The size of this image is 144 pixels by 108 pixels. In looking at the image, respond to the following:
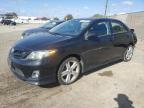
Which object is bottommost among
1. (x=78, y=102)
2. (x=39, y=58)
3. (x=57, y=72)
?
(x=78, y=102)

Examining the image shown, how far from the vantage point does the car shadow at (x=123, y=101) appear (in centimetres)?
429

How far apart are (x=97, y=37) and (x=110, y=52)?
0.88 metres

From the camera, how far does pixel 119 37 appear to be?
6.88 m

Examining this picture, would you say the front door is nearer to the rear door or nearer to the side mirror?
the side mirror

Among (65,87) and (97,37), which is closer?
(65,87)

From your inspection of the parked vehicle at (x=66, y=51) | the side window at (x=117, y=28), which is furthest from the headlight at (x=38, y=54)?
the side window at (x=117, y=28)

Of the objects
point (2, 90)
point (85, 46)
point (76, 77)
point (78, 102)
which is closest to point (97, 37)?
point (85, 46)

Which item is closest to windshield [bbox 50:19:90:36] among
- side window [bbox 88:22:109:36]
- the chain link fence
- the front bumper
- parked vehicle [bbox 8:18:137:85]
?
parked vehicle [bbox 8:18:137:85]

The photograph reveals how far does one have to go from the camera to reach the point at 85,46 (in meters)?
5.41

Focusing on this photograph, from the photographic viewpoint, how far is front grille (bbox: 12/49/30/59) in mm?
4693

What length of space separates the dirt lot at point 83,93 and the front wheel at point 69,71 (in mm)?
166

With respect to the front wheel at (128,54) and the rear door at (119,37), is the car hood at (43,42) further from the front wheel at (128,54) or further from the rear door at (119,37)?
the front wheel at (128,54)

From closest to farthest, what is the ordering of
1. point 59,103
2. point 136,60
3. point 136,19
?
point 59,103 < point 136,60 < point 136,19

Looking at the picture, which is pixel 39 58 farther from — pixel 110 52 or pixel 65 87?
pixel 110 52
